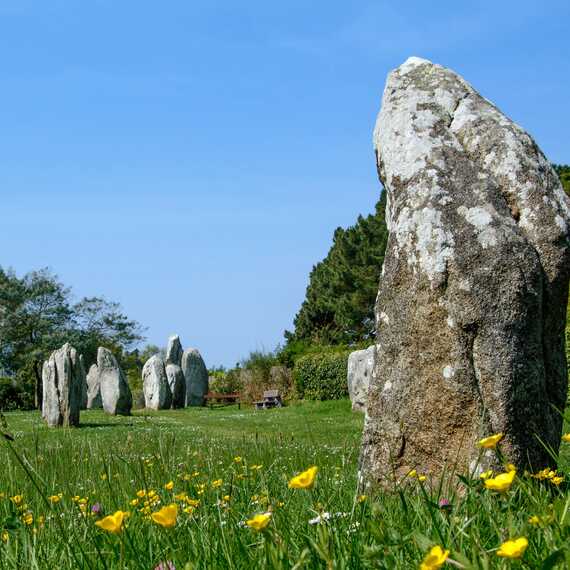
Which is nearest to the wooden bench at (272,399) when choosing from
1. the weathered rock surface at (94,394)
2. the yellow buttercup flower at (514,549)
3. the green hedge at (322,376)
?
the green hedge at (322,376)

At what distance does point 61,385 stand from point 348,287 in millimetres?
31315

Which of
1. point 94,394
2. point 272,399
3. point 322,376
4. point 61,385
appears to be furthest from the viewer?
point 94,394

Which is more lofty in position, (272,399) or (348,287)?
(348,287)

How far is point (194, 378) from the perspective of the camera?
40312mm

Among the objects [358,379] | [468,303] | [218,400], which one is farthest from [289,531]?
[218,400]

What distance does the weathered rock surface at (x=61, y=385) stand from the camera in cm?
2200

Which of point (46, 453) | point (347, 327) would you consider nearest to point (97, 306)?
point (347, 327)

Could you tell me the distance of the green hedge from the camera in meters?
30.5

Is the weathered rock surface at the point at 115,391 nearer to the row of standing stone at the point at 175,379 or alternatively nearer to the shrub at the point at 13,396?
the row of standing stone at the point at 175,379

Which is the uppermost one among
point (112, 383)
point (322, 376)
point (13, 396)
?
point (112, 383)

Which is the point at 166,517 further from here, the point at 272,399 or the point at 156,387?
the point at 156,387

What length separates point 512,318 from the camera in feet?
17.6

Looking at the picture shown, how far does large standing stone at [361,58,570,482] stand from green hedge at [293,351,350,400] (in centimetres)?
2429

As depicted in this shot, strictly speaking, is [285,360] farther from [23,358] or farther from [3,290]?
[3,290]
